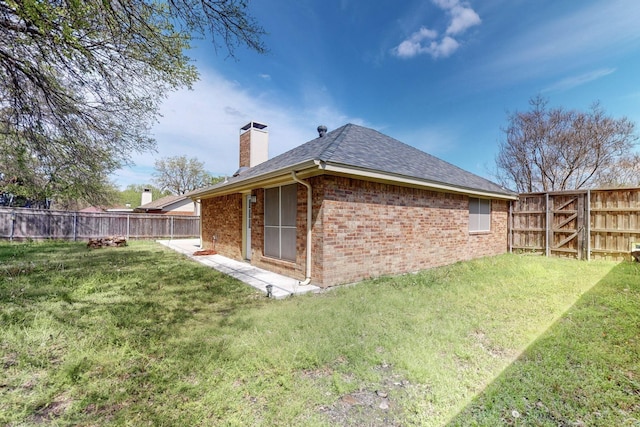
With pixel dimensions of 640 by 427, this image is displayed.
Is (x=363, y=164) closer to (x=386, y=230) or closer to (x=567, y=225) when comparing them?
(x=386, y=230)

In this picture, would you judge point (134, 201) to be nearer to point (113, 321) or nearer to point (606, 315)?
point (113, 321)

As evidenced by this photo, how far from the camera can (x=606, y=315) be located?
4016 mm

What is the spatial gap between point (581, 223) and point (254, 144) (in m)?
12.9

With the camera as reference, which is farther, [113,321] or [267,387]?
[113,321]

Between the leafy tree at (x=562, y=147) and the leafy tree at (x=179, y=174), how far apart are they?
119 ft

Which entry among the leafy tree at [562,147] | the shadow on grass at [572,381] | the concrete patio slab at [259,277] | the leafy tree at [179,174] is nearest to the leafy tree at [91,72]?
the concrete patio slab at [259,277]

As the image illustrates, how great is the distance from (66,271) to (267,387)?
746 cm

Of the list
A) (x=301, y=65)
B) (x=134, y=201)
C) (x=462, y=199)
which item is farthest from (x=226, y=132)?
(x=134, y=201)

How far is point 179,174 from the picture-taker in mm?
38094

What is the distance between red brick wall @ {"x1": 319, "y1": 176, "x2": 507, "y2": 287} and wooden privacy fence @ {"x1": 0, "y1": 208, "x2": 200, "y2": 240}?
53.9 feet

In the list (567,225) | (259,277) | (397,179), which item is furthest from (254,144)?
(567,225)

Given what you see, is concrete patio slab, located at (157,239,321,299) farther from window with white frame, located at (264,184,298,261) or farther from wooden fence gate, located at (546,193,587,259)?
wooden fence gate, located at (546,193,587,259)

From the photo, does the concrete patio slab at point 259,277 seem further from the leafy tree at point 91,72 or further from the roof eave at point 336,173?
the leafy tree at point 91,72

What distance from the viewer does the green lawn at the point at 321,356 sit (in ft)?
6.92
